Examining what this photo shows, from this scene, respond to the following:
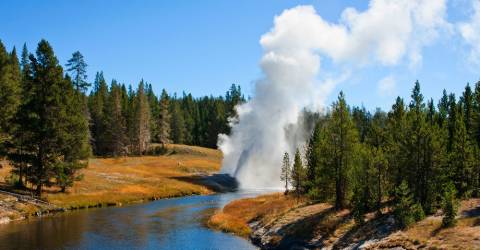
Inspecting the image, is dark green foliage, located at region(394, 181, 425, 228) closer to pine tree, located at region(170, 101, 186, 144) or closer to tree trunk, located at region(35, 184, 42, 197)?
tree trunk, located at region(35, 184, 42, 197)

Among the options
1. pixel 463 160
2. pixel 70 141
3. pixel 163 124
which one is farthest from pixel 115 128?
pixel 463 160

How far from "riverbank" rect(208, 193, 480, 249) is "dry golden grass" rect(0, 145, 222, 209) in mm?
25991

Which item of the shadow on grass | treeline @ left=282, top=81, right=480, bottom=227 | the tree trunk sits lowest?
the shadow on grass

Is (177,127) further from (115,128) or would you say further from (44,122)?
(44,122)

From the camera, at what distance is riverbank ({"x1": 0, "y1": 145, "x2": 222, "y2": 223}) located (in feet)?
199

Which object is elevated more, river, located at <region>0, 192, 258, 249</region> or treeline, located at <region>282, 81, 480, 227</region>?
treeline, located at <region>282, 81, 480, 227</region>

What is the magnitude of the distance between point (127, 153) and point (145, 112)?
46.3 feet

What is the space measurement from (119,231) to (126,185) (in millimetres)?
39347

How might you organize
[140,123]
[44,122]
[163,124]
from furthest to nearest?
[163,124]
[140,123]
[44,122]

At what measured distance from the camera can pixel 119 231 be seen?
48531mm

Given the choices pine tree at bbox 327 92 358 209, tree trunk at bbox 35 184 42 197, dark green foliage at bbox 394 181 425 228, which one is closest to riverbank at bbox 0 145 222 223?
tree trunk at bbox 35 184 42 197

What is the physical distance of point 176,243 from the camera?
42750mm

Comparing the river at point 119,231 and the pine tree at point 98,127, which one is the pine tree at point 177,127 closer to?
the pine tree at point 98,127

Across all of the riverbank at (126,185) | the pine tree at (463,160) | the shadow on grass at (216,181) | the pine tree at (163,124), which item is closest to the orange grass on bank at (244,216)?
the pine tree at (463,160)
